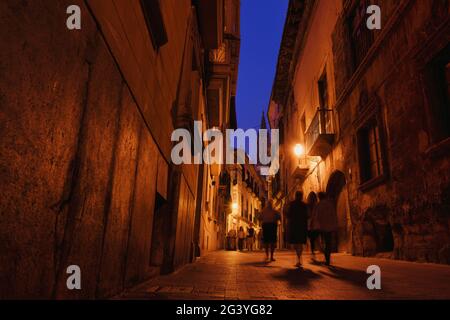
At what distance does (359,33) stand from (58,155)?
11039 mm

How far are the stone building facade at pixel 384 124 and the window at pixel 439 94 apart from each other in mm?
18


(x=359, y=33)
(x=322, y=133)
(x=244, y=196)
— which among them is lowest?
(x=322, y=133)

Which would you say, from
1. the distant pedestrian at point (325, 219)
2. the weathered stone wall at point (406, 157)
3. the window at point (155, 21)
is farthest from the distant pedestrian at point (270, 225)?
the window at point (155, 21)

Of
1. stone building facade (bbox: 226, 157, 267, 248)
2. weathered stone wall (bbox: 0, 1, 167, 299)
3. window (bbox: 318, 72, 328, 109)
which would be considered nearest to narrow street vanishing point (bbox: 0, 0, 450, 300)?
weathered stone wall (bbox: 0, 1, 167, 299)

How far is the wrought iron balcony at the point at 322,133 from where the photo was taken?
12148mm

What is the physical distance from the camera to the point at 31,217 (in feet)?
4.76

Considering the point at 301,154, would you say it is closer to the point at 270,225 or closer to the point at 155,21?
the point at 270,225

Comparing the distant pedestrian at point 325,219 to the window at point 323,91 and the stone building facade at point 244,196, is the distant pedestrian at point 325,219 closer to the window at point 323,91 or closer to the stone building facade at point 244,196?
the window at point 323,91

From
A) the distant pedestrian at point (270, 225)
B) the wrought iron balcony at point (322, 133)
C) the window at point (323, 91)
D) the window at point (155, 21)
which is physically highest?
the window at point (323, 91)

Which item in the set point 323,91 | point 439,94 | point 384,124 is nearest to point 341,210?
point 384,124

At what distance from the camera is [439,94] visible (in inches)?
247

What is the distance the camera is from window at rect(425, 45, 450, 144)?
605cm

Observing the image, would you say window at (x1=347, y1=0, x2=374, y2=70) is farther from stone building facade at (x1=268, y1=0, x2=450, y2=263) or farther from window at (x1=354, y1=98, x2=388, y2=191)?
window at (x1=354, y1=98, x2=388, y2=191)

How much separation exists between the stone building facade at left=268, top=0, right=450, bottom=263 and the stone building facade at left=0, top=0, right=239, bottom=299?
533 cm
